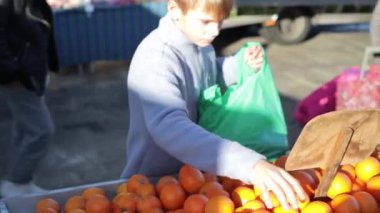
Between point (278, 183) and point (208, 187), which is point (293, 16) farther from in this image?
point (278, 183)

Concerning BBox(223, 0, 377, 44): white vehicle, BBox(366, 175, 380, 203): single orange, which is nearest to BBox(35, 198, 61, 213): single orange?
BBox(366, 175, 380, 203): single orange

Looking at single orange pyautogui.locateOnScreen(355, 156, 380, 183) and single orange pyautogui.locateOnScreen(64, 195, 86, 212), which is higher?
single orange pyautogui.locateOnScreen(355, 156, 380, 183)

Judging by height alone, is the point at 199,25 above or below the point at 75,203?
above

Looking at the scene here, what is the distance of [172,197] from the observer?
1600 mm

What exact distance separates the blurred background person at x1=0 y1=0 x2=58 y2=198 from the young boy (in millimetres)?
1424

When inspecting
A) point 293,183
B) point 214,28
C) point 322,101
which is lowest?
point 322,101

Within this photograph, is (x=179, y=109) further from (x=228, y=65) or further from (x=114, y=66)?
(x=114, y=66)

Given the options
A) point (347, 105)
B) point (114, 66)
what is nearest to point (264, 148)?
point (347, 105)

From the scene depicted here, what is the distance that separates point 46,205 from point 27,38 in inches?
69.0

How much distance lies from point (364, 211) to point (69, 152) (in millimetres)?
3098

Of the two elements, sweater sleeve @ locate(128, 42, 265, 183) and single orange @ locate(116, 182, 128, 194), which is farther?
single orange @ locate(116, 182, 128, 194)

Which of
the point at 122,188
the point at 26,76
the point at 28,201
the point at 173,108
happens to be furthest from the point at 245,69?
the point at 26,76

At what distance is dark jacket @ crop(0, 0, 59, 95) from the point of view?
306 centimetres

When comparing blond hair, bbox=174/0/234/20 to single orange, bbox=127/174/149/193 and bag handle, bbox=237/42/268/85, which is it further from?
single orange, bbox=127/174/149/193
